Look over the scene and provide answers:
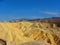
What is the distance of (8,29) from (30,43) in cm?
204

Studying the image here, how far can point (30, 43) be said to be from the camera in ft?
46.7

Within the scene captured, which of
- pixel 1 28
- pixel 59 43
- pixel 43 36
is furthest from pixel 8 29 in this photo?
pixel 59 43

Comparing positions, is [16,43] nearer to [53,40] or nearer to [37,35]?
[37,35]

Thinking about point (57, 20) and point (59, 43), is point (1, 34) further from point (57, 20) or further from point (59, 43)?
point (57, 20)

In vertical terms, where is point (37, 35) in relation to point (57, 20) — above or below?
below

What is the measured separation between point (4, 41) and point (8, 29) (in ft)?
5.83

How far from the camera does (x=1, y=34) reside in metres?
14.4

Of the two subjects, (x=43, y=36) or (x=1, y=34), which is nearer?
(x=1, y=34)

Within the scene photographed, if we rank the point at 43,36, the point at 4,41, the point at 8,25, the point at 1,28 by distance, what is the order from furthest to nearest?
1. the point at 43,36
2. the point at 8,25
3. the point at 1,28
4. the point at 4,41

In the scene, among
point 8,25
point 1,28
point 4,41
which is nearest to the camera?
point 4,41

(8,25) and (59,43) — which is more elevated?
(8,25)

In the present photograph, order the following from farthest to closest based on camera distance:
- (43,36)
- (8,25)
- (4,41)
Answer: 1. (43,36)
2. (8,25)
3. (4,41)

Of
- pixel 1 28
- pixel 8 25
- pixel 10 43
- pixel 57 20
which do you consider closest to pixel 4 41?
pixel 10 43

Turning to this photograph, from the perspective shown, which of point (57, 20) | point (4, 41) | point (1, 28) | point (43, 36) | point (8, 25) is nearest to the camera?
point (4, 41)
